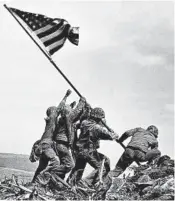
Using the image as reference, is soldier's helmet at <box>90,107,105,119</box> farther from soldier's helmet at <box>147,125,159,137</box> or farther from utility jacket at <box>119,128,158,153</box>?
soldier's helmet at <box>147,125,159,137</box>

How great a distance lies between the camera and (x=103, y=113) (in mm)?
11844

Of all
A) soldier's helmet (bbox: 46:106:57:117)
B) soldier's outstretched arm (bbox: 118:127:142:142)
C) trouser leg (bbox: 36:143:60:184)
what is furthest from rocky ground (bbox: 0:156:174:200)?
soldier's helmet (bbox: 46:106:57:117)

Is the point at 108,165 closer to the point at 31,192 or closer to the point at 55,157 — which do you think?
the point at 55,157

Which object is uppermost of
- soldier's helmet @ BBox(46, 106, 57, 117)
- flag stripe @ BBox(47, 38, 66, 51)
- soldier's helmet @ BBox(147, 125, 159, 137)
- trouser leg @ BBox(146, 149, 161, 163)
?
flag stripe @ BBox(47, 38, 66, 51)

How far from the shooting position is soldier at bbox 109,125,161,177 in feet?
39.5

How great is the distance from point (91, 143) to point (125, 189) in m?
1.45

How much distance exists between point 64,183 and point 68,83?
8.35 ft

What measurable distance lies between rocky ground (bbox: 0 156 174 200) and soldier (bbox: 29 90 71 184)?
37cm

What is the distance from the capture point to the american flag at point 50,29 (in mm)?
11328

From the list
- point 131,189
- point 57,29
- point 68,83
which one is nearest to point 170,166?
point 131,189

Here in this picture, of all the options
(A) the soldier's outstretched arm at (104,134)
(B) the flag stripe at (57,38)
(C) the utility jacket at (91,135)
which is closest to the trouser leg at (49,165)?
(C) the utility jacket at (91,135)

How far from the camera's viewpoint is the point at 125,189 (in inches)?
421

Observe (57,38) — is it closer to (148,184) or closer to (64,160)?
(64,160)

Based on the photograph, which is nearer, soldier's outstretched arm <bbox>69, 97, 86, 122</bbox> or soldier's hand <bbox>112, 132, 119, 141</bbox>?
soldier's hand <bbox>112, 132, 119, 141</bbox>
